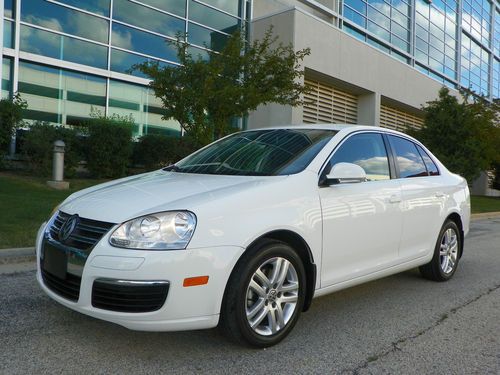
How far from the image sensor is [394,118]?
26.5m

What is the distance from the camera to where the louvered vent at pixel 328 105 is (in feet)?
66.0

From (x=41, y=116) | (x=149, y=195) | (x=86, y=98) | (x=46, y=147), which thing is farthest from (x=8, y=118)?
(x=149, y=195)

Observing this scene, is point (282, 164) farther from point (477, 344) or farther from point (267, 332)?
point (477, 344)

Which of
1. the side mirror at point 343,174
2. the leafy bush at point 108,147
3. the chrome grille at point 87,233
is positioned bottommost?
the chrome grille at point 87,233

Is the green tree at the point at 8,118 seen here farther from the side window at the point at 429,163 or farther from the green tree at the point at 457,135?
the green tree at the point at 457,135

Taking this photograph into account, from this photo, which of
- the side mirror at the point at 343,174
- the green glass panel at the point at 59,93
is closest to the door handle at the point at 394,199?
the side mirror at the point at 343,174

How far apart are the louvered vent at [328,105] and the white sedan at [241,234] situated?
15154 mm

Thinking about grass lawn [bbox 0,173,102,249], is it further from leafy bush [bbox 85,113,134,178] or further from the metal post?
leafy bush [bbox 85,113,134,178]

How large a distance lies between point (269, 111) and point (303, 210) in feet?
49.7

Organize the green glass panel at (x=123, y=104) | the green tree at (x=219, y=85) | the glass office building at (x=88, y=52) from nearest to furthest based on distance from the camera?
the green tree at (x=219, y=85)
the glass office building at (x=88, y=52)
the green glass panel at (x=123, y=104)

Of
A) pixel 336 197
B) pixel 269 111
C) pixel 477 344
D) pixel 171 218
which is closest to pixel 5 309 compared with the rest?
pixel 171 218

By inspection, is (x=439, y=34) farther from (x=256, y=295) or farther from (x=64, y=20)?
(x=256, y=295)

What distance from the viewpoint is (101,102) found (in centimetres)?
1450

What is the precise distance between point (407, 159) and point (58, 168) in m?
8.87
